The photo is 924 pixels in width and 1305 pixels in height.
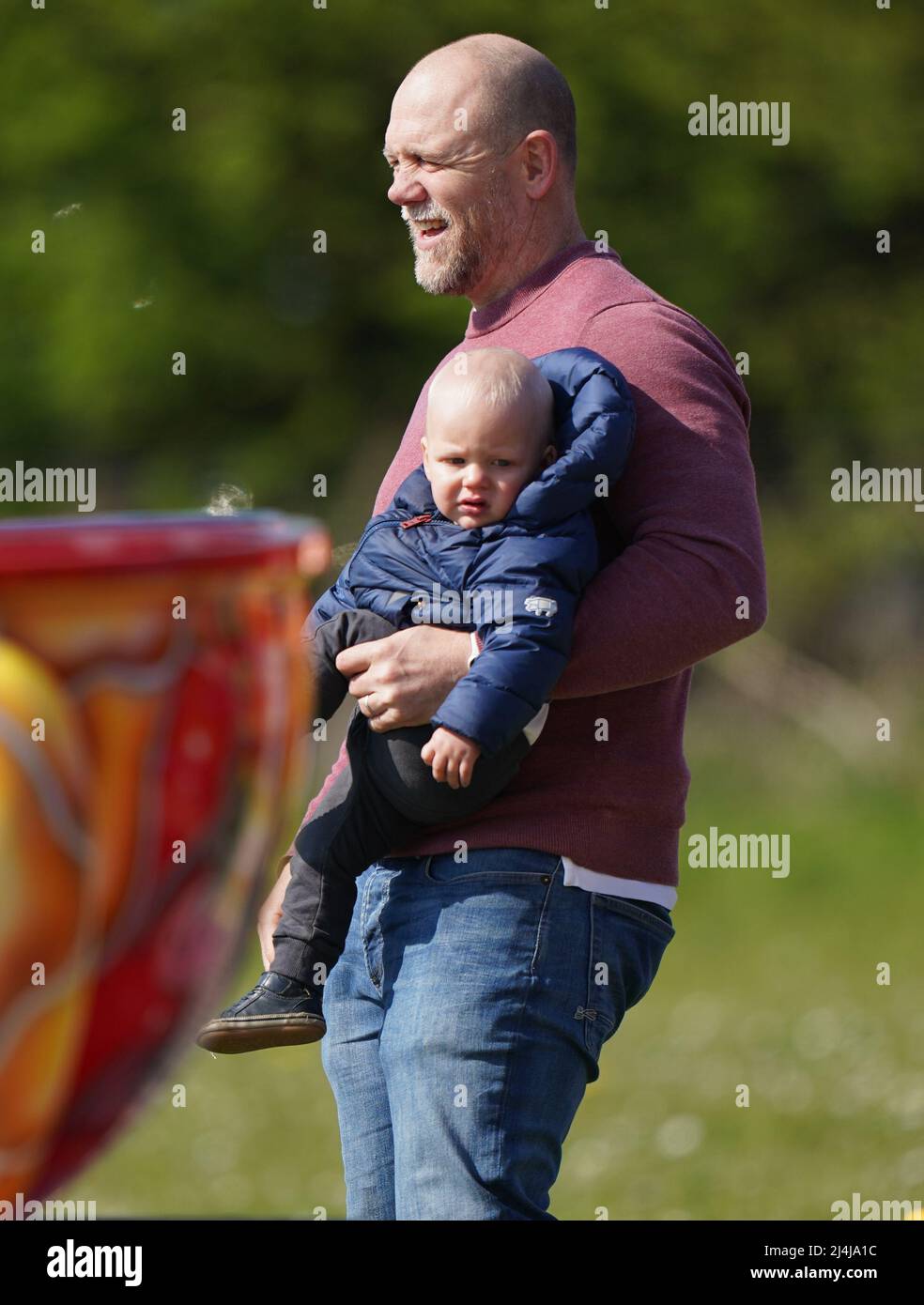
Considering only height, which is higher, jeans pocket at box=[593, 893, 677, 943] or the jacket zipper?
the jacket zipper

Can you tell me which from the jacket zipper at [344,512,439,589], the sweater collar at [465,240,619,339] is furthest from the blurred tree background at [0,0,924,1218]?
the jacket zipper at [344,512,439,589]

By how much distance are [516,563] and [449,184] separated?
0.56 m

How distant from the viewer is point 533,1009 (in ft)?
6.55

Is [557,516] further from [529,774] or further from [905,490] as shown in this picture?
[905,490]

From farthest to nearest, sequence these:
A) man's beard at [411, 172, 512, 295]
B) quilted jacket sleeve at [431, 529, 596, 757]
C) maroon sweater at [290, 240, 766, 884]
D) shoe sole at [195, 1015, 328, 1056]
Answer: man's beard at [411, 172, 512, 295]
shoe sole at [195, 1015, 328, 1056]
maroon sweater at [290, 240, 766, 884]
quilted jacket sleeve at [431, 529, 596, 757]

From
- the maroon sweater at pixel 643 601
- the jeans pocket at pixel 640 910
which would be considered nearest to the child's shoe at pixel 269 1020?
the maroon sweater at pixel 643 601

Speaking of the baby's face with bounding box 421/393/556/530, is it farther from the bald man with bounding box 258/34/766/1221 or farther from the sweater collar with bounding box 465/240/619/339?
the sweater collar with bounding box 465/240/619/339

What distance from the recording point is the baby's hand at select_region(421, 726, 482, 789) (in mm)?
1885

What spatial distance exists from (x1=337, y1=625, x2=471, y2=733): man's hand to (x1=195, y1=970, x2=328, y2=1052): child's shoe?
0.38 m

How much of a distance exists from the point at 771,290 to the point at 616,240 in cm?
118

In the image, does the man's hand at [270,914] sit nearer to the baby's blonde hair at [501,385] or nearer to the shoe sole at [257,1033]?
the shoe sole at [257,1033]

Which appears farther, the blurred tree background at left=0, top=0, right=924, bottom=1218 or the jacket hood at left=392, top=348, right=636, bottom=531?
the blurred tree background at left=0, top=0, right=924, bottom=1218

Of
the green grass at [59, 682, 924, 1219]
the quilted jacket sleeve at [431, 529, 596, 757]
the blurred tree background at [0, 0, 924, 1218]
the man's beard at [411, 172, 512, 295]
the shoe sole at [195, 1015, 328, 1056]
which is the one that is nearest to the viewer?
the quilted jacket sleeve at [431, 529, 596, 757]

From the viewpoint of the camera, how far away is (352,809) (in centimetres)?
208
